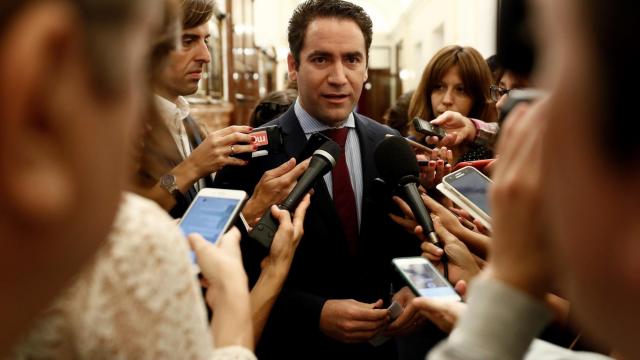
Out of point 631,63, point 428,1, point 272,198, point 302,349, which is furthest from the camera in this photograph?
point 428,1

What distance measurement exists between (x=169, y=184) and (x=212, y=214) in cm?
74

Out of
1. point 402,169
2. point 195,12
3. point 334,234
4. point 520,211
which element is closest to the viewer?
point 520,211

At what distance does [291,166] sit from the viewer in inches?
70.7

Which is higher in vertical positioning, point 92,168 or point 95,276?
point 92,168

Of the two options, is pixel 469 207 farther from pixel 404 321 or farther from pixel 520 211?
pixel 520 211

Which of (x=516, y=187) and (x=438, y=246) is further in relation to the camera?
(x=438, y=246)

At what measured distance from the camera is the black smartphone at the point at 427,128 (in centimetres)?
203

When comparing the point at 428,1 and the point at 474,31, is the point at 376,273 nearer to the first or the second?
the point at 474,31

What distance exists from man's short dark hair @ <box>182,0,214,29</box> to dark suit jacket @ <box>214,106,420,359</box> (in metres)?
0.80

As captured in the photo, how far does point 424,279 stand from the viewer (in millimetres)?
1410

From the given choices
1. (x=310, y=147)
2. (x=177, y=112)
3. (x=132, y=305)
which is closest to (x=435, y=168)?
(x=310, y=147)

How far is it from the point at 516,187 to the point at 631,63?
30 cm

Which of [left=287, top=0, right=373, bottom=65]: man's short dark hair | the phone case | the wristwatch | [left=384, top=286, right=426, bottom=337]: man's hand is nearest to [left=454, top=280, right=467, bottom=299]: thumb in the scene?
the phone case

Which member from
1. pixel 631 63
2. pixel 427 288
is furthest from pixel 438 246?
pixel 631 63
